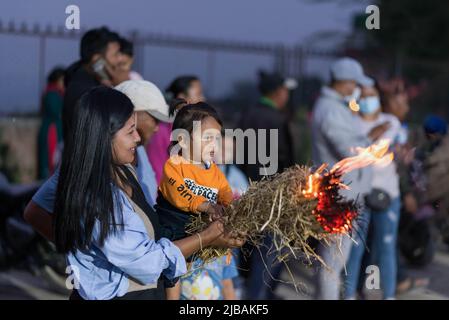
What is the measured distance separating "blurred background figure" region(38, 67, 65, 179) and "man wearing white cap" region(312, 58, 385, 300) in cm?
343

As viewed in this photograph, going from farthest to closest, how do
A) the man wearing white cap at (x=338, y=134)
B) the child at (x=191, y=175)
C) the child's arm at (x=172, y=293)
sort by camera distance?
the man wearing white cap at (x=338, y=134) → the child's arm at (x=172, y=293) → the child at (x=191, y=175)

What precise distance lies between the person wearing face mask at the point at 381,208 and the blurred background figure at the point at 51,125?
3.34m

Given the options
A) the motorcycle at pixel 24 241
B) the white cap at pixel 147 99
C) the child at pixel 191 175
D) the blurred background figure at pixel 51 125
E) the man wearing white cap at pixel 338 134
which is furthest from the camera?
the blurred background figure at pixel 51 125

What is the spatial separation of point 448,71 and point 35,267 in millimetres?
10595

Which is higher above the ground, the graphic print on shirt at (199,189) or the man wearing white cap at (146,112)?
the man wearing white cap at (146,112)

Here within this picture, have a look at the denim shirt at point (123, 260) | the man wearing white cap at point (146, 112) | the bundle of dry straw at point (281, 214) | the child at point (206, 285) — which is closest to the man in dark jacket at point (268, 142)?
the child at point (206, 285)

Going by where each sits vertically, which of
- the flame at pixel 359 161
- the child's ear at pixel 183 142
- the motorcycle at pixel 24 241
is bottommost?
the motorcycle at pixel 24 241

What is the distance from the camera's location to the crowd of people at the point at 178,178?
3564mm

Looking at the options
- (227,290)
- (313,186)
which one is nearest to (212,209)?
(313,186)

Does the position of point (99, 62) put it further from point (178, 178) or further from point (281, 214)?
point (281, 214)

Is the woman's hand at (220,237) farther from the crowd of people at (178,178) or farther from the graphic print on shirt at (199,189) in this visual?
the graphic print on shirt at (199,189)
